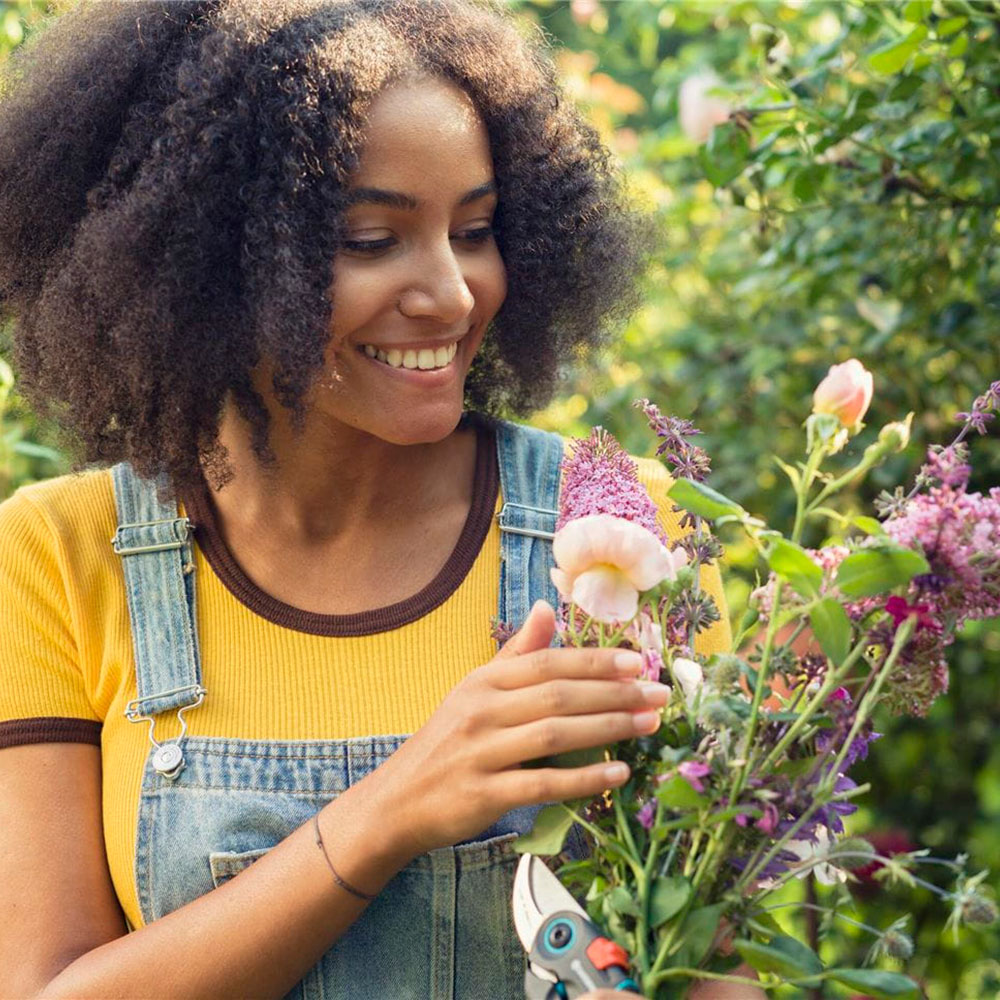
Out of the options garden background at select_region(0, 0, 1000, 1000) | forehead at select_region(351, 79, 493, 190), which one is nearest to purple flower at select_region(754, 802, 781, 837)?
garden background at select_region(0, 0, 1000, 1000)

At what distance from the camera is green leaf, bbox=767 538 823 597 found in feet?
3.90

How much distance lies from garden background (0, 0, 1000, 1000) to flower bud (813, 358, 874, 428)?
0.68m

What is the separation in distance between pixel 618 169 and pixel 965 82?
542 mm

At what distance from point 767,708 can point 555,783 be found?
0.64 ft

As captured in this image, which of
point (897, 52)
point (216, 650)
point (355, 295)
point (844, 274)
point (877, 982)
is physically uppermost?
point (897, 52)

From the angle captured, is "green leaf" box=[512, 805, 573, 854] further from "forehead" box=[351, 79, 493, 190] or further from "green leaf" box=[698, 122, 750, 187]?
"green leaf" box=[698, 122, 750, 187]

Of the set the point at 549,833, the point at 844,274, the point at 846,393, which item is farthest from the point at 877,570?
the point at 844,274

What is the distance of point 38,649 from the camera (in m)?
1.78

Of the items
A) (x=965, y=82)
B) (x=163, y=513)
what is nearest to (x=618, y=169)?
(x=965, y=82)

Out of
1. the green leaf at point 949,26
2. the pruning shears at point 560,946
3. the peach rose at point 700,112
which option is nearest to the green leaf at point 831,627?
the pruning shears at point 560,946

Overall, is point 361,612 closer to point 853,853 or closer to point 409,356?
point 409,356

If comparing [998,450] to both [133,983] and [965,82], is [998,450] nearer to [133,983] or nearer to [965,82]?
[965,82]

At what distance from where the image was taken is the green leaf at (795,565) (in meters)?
1.19

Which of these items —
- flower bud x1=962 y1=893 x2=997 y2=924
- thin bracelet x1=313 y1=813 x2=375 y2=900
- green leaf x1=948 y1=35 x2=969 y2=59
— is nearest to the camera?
flower bud x1=962 y1=893 x2=997 y2=924
